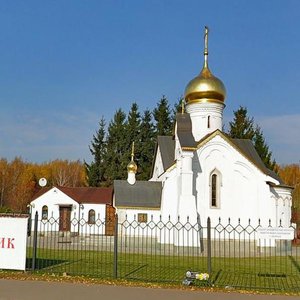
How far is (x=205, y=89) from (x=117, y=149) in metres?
24.6

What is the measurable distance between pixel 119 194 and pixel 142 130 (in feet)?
78.2

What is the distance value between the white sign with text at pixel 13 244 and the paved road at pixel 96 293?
1.55 metres

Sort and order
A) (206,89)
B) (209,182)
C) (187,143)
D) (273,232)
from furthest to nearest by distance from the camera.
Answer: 1. (206,89)
2. (209,182)
3. (187,143)
4. (273,232)

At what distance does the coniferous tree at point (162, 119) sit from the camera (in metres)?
50.7

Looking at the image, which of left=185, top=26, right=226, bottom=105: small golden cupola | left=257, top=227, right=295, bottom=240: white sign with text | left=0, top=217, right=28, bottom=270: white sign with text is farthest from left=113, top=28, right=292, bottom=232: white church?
left=0, top=217, right=28, bottom=270: white sign with text

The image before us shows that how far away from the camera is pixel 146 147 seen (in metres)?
49.1

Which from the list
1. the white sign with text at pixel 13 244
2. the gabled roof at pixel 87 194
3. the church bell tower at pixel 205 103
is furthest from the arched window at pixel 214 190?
the white sign with text at pixel 13 244

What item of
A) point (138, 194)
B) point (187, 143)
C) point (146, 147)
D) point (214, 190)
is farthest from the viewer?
point (146, 147)

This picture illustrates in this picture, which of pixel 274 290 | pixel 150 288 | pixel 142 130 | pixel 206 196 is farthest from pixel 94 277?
pixel 142 130

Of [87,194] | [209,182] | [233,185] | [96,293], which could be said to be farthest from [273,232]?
[87,194]

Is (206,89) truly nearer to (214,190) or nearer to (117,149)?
(214,190)

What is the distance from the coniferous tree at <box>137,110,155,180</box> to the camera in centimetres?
4809

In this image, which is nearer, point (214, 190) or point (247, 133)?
point (214, 190)

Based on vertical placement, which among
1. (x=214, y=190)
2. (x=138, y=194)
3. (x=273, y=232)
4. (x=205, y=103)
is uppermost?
(x=205, y=103)
